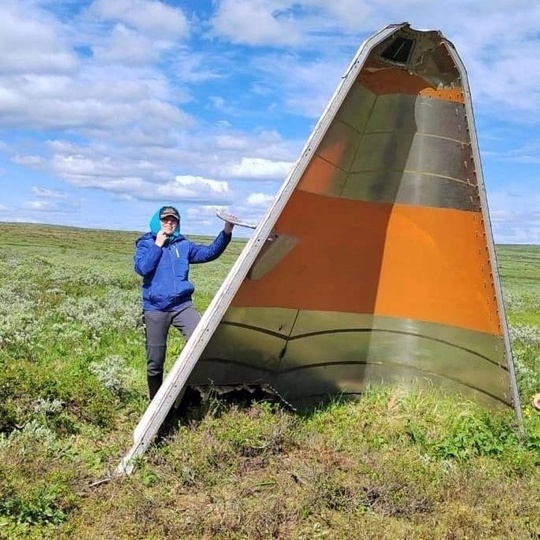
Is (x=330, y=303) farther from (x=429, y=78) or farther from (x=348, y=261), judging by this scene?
(x=429, y=78)

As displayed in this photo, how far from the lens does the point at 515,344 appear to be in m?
16.2

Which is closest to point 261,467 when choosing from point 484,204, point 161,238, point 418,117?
point 161,238

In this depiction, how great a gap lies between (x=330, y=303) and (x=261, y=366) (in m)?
1.12

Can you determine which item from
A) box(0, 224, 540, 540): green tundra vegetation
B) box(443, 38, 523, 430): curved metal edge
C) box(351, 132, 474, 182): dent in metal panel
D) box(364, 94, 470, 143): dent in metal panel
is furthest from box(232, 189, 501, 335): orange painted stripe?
box(0, 224, 540, 540): green tundra vegetation

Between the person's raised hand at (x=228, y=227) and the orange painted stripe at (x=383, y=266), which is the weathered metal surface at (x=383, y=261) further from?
the person's raised hand at (x=228, y=227)

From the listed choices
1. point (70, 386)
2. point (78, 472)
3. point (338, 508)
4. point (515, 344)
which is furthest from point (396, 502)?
point (515, 344)

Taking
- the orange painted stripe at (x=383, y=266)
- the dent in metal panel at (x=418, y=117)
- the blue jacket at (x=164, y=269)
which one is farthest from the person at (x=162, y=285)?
the dent in metal panel at (x=418, y=117)

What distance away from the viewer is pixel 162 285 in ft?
24.5

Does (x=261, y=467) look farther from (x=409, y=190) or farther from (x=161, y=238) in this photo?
(x=409, y=190)

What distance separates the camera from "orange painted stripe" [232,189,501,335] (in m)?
7.44

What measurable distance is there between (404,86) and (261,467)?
4.17m

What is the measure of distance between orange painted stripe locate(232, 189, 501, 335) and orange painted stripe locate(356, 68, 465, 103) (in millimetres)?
1251

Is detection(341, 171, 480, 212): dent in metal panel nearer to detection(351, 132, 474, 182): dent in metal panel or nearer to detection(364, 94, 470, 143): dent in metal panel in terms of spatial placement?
detection(351, 132, 474, 182): dent in metal panel

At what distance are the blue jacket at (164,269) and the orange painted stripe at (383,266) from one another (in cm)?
80
